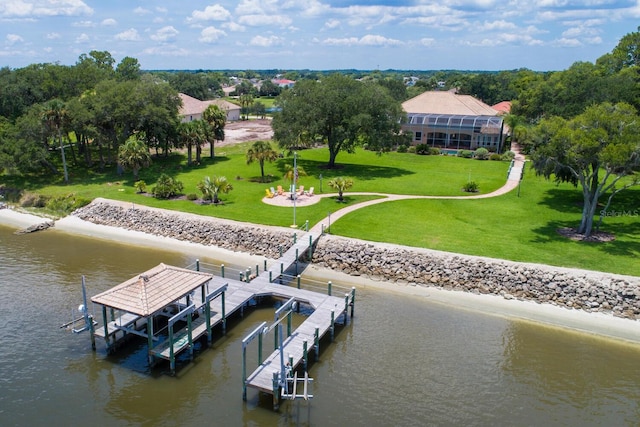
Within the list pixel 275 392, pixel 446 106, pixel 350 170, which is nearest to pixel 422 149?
pixel 446 106

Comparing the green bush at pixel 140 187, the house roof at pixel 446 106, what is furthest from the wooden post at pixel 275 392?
the house roof at pixel 446 106

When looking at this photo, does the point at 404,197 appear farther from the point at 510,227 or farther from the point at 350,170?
the point at 350,170

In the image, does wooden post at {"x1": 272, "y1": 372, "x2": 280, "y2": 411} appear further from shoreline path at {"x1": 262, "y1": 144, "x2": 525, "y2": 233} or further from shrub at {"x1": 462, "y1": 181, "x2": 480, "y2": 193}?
shrub at {"x1": 462, "y1": 181, "x2": 480, "y2": 193}

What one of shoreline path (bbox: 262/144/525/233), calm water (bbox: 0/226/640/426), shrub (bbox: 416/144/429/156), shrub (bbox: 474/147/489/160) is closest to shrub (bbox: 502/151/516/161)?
shrub (bbox: 474/147/489/160)

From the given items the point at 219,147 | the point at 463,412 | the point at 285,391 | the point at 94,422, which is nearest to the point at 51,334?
the point at 94,422

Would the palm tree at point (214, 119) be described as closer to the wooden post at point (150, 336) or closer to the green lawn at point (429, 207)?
the green lawn at point (429, 207)

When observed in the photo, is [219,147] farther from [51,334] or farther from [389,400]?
[389,400]
